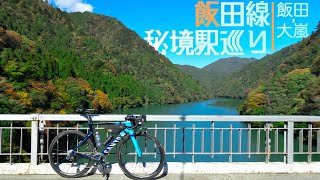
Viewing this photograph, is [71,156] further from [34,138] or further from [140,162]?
[140,162]

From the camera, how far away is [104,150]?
513 cm

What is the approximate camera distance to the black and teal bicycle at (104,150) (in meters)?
5.04

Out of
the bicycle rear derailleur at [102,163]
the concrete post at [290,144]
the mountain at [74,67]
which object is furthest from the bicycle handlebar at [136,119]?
the mountain at [74,67]

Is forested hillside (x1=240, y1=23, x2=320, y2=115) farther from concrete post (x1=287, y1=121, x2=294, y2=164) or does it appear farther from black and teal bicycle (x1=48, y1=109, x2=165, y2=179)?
black and teal bicycle (x1=48, y1=109, x2=165, y2=179)

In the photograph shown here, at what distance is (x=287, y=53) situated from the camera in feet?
397

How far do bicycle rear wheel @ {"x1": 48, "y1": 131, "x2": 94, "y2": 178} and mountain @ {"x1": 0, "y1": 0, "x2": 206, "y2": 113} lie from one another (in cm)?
2337

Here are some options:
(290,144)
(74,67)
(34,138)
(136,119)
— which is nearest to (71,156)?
(34,138)

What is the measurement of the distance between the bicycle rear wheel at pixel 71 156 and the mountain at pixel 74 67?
2337cm

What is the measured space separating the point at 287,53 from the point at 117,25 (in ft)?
280

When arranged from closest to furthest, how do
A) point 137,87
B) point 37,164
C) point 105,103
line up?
point 37,164, point 105,103, point 137,87

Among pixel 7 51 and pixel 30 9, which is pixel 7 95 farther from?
pixel 30 9

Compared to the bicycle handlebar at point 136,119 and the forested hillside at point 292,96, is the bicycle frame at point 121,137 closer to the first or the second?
the bicycle handlebar at point 136,119

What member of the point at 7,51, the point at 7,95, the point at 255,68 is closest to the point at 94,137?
the point at 7,95

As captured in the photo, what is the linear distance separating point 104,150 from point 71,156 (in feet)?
1.76
